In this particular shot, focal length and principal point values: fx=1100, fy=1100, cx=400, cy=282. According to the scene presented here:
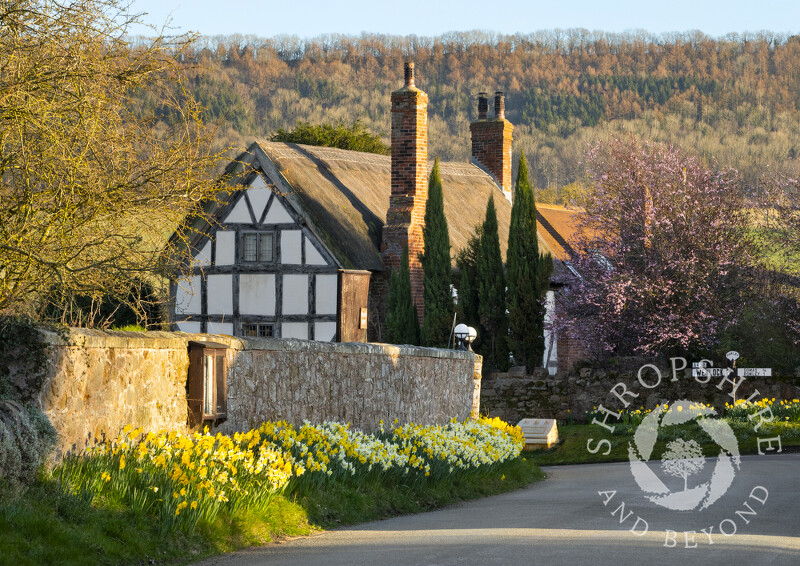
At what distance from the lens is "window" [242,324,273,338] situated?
93.7ft

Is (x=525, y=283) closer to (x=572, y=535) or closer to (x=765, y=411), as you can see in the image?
(x=765, y=411)

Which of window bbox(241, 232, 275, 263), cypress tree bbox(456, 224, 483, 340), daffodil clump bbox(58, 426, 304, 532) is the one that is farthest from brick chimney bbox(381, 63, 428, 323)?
daffodil clump bbox(58, 426, 304, 532)

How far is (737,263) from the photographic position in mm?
28734

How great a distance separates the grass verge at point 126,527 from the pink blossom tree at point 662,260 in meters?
17.0

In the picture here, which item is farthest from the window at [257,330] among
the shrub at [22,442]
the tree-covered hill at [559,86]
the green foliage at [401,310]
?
the tree-covered hill at [559,86]

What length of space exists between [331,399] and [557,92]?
7814 cm

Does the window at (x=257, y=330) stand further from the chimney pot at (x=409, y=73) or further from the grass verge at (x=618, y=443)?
the chimney pot at (x=409, y=73)

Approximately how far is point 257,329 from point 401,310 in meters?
3.87

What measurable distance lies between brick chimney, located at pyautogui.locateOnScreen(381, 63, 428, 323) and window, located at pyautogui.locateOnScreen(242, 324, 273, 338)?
402 centimetres

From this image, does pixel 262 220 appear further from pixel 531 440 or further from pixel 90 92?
pixel 90 92

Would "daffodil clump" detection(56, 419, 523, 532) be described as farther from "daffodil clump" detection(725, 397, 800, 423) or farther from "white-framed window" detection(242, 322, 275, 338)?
"white-framed window" detection(242, 322, 275, 338)

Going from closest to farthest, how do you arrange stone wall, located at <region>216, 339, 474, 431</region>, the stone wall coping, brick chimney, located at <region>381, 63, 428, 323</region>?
the stone wall coping < stone wall, located at <region>216, 339, 474, 431</region> < brick chimney, located at <region>381, 63, 428, 323</region>

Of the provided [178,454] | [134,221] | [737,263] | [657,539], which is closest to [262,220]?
[737,263]

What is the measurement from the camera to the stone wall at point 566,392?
28266 millimetres
